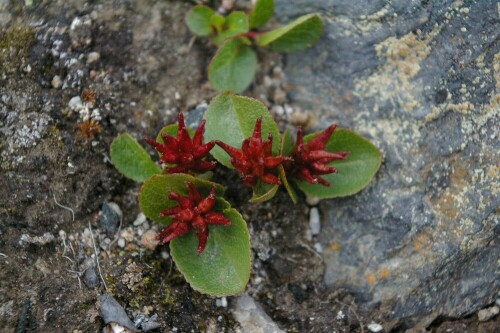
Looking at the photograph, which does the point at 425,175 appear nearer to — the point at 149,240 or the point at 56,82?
the point at 149,240

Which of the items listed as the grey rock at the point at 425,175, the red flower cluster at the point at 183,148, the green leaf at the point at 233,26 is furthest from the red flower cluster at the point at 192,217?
the green leaf at the point at 233,26

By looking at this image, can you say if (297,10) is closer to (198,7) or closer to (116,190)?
(198,7)

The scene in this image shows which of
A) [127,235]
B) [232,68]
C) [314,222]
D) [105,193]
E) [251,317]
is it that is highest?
[232,68]

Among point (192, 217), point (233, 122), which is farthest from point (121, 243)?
point (233, 122)

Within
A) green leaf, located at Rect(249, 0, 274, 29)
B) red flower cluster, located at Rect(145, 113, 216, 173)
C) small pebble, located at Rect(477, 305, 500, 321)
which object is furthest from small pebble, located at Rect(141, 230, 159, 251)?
small pebble, located at Rect(477, 305, 500, 321)

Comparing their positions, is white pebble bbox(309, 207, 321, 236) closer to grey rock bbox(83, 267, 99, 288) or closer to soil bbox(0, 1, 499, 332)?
soil bbox(0, 1, 499, 332)

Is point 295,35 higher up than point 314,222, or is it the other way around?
point 295,35

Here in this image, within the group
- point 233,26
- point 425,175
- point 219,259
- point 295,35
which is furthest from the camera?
point 233,26
